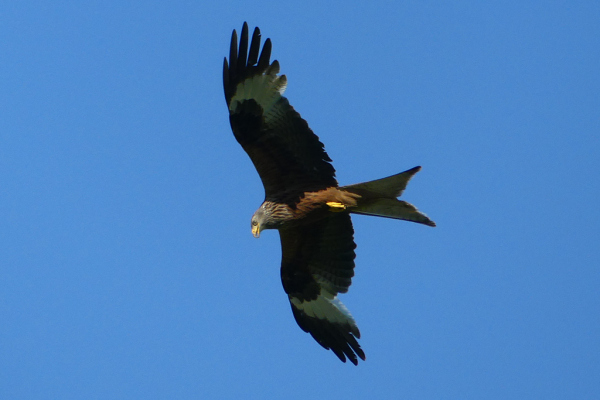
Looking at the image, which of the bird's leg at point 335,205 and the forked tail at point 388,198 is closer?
the forked tail at point 388,198

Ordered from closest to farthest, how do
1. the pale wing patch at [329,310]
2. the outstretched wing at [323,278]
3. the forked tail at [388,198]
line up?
the forked tail at [388,198]
the outstretched wing at [323,278]
the pale wing patch at [329,310]

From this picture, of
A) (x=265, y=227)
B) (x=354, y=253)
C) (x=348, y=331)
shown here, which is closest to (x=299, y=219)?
(x=265, y=227)

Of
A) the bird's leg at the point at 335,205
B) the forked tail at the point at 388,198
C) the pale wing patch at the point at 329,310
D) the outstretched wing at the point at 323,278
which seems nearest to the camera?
the forked tail at the point at 388,198

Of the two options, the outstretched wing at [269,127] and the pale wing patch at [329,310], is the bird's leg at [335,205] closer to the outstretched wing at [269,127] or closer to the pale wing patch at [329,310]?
the outstretched wing at [269,127]

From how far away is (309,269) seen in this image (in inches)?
348

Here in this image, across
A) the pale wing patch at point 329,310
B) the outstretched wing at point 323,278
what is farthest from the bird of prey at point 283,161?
the pale wing patch at point 329,310

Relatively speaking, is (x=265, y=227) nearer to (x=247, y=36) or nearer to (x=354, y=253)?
(x=354, y=253)

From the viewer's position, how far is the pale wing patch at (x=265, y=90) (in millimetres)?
7797

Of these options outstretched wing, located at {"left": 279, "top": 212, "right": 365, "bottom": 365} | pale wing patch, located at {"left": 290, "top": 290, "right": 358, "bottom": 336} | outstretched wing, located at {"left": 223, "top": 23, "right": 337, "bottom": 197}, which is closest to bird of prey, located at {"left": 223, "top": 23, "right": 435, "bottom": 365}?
outstretched wing, located at {"left": 223, "top": 23, "right": 337, "bottom": 197}

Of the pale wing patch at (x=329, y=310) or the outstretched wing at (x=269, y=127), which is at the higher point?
the outstretched wing at (x=269, y=127)

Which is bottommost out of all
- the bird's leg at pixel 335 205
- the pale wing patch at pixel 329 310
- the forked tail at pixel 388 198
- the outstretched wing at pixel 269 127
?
the pale wing patch at pixel 329 310

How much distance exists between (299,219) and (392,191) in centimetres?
99

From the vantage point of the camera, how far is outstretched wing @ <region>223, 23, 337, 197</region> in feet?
25.5

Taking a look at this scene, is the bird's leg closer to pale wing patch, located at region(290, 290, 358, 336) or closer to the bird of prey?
the bird of prey
